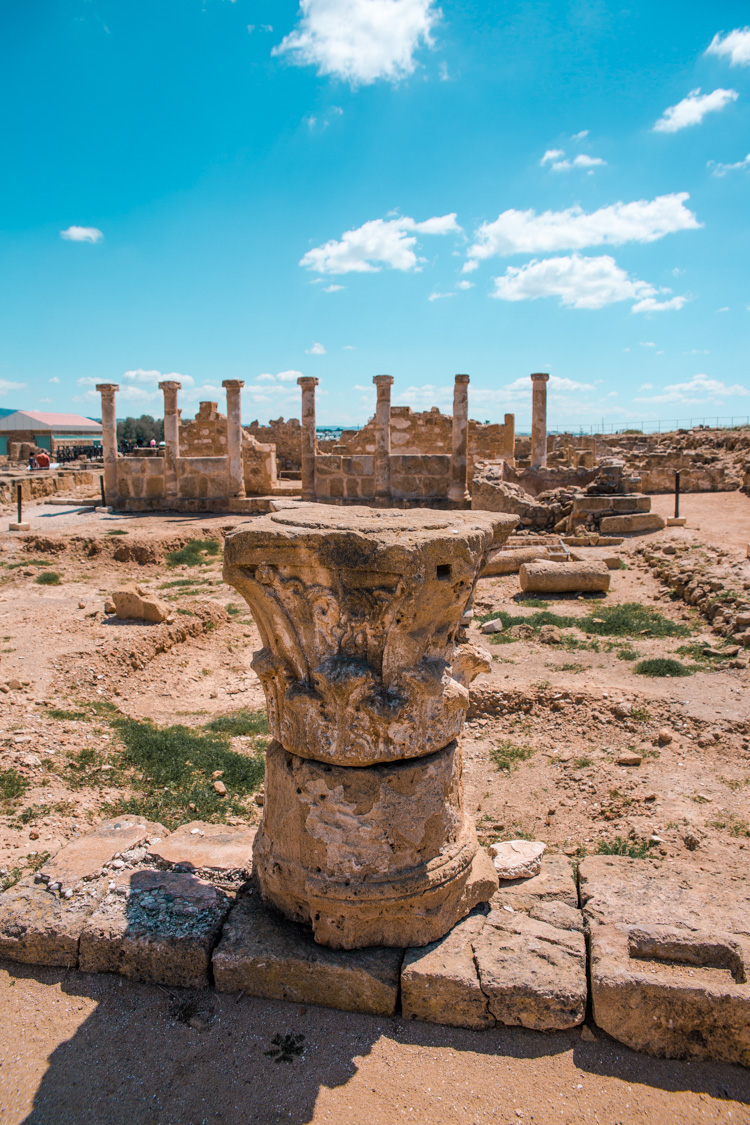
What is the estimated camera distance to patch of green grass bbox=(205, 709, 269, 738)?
238 inches

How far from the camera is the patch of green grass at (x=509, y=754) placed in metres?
5.48

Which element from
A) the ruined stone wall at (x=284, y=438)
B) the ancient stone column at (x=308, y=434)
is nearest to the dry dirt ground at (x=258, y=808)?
the ancient stone column at (x=308, y=434)

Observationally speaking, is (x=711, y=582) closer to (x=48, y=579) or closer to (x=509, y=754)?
(x=509, y=754)

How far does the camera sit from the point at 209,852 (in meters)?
3.61

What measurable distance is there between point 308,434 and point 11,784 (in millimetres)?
13719

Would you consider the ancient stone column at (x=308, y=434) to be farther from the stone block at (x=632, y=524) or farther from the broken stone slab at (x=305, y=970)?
the broken stone slab at (x=305, y=970)

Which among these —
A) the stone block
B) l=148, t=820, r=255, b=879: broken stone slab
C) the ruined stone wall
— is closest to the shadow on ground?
l=148, t=820, r=255, b=879: broken stone slab

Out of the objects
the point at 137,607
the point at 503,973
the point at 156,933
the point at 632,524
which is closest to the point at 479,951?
the point at 503,973

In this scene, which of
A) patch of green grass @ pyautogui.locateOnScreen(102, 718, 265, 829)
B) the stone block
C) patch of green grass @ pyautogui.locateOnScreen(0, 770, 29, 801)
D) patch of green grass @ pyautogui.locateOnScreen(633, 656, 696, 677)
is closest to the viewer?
patch of green grass @ pyautogui.locateOnScreen(0, 770, 29, 801)

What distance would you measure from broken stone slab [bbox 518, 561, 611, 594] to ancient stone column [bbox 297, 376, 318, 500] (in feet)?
26.6

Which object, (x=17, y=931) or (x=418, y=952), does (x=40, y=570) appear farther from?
(x=418, y=952)

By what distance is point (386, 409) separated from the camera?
56.0 ft

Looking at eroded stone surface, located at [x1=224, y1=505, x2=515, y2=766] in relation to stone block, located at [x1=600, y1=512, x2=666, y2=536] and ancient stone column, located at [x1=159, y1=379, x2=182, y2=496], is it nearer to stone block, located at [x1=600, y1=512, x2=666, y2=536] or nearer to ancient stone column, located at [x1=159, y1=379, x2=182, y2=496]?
stone block, located at [x1=600, y1=512, x2=666, y2=536]

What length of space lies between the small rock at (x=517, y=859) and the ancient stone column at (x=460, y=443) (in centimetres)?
1291
